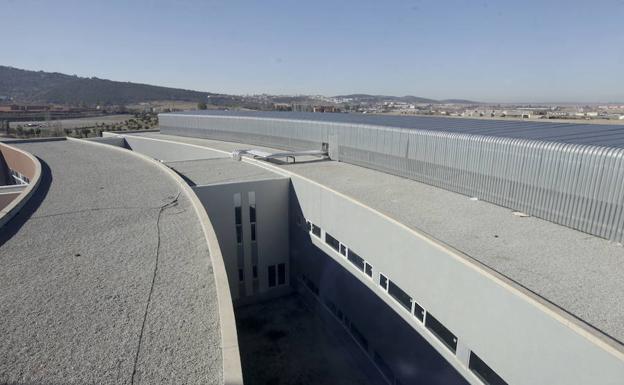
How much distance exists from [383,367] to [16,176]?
96.3 feet

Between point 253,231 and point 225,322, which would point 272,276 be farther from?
point 225,322

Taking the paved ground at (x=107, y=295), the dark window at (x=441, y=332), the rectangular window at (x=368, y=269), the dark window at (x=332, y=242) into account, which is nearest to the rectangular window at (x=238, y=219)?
the paved ground at (x=107, y=295)

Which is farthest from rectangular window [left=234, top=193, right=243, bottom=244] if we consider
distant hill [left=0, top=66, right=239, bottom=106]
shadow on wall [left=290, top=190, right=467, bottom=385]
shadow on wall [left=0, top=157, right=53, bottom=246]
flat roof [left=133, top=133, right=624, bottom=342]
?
distant hill [left=0, top=66, right=239, bottom=106]

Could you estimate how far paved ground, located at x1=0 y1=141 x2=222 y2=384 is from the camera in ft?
17.6

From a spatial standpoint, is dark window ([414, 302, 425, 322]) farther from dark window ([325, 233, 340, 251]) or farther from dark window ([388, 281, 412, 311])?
dark window ([325, 233, 340, 251])

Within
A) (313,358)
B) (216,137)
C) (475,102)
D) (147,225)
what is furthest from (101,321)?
(475,102)

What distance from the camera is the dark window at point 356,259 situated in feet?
42.1

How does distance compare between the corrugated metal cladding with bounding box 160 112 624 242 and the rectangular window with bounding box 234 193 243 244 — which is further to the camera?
the rectangular window with bounding box 234 193 243 244

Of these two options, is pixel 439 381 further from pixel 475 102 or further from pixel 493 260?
pixel 475 102

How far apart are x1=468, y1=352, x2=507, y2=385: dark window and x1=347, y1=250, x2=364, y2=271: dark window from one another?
5.04m

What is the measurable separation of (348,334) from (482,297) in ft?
24.8

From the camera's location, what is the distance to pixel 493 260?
866cm

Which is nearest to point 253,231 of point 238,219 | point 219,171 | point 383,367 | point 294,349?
point 238,219

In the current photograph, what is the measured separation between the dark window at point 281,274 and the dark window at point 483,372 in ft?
36.4
